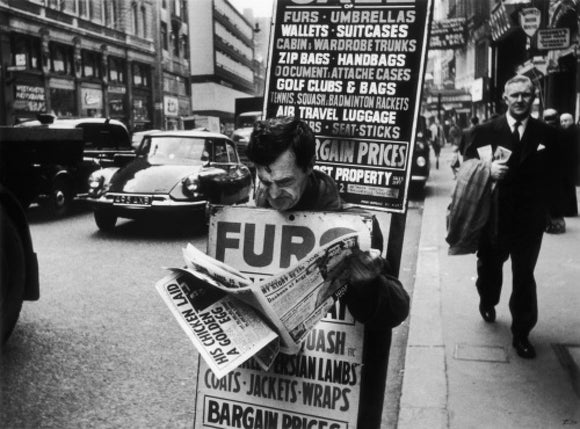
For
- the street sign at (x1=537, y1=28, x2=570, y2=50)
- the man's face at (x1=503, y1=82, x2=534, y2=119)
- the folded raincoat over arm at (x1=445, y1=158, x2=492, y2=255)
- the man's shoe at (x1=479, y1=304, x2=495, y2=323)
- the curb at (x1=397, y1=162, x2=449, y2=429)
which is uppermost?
the street sign at (x1=537, y1=28, x2=570, y2=50)

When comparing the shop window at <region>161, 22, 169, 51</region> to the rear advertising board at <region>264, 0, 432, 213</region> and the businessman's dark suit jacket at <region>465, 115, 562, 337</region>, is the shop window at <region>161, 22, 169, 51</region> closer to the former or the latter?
the businessman's dark suit jacket at <region>465, 115, 562, 337</region>

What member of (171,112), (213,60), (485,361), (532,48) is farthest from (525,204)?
(213,60)

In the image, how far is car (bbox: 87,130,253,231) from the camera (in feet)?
30.8

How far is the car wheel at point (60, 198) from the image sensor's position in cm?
1117

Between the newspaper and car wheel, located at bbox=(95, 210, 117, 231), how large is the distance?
8247 millimetres

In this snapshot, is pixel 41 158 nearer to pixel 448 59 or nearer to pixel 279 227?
pixel 279 227

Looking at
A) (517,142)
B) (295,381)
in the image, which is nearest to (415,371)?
(517,142)

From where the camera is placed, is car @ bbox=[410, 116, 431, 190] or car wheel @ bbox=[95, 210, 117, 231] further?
car @ bbox=[410, 116, 431, 190]

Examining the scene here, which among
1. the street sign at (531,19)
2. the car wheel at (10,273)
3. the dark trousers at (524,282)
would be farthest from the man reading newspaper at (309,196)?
the street sign at (531,19)

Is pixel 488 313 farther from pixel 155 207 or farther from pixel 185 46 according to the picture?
pixel 185 46

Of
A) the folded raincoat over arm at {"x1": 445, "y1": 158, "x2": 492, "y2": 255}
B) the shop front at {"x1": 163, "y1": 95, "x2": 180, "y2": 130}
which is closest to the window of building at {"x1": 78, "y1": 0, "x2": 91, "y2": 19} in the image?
the shop front at {"x1": 163, "y1": 95, "x2": 180, "y2": 130}

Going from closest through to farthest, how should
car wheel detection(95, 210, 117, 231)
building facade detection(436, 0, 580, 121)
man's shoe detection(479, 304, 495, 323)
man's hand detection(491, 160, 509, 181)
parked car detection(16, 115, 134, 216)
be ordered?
man's hand detection(491, 160, 509, 181), man's shoe detection(479, 304, 495, 323), car wheel detection(95, 210, 117, 231), parked car detection(16, 115, 134, 216), building facade detection(436, 0, 580, 121)

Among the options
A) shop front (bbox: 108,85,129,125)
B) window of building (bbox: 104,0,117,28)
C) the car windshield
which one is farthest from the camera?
shop front (bbox: 108,85,129,125)

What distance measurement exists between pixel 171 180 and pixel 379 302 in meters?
8.18
